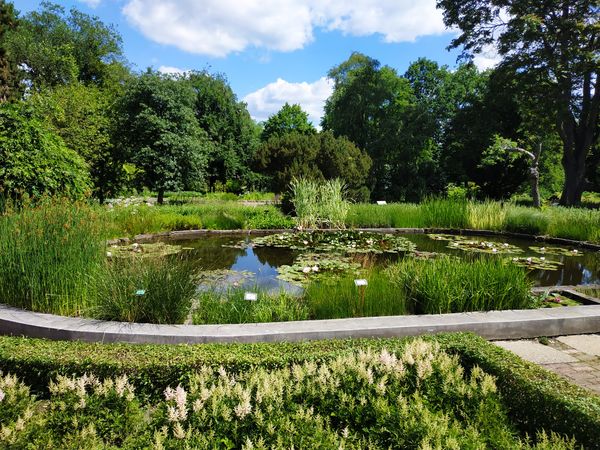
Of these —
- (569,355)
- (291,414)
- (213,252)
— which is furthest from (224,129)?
(291,414)

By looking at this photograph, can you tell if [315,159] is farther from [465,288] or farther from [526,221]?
[465,288]

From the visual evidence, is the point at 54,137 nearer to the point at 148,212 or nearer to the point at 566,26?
the point at 148,212

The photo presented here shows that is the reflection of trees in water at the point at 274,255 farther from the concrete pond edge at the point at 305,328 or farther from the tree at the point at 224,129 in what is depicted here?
the tree at the point at 224,129

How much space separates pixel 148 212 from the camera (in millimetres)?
10336

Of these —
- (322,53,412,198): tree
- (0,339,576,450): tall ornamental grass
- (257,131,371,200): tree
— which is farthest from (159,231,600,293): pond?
(322,53,412,198): tree

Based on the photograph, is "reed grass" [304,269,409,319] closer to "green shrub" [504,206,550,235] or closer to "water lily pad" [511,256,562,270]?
"water lily pad" [511,256,562,270]

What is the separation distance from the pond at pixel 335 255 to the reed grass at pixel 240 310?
1.18 m

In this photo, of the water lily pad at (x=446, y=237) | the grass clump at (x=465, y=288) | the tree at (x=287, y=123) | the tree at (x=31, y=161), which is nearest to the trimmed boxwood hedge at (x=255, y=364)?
the grass clump at (x=465, y=288)

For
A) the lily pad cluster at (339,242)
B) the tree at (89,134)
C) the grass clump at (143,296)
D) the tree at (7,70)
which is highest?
the tree at (7,70)

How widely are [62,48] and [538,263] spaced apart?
2932 cm

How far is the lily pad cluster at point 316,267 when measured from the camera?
18.8 ft

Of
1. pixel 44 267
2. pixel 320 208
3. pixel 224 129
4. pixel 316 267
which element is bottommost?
pixel 316 267

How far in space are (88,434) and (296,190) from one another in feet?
32.2

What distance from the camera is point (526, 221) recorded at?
1081cm
